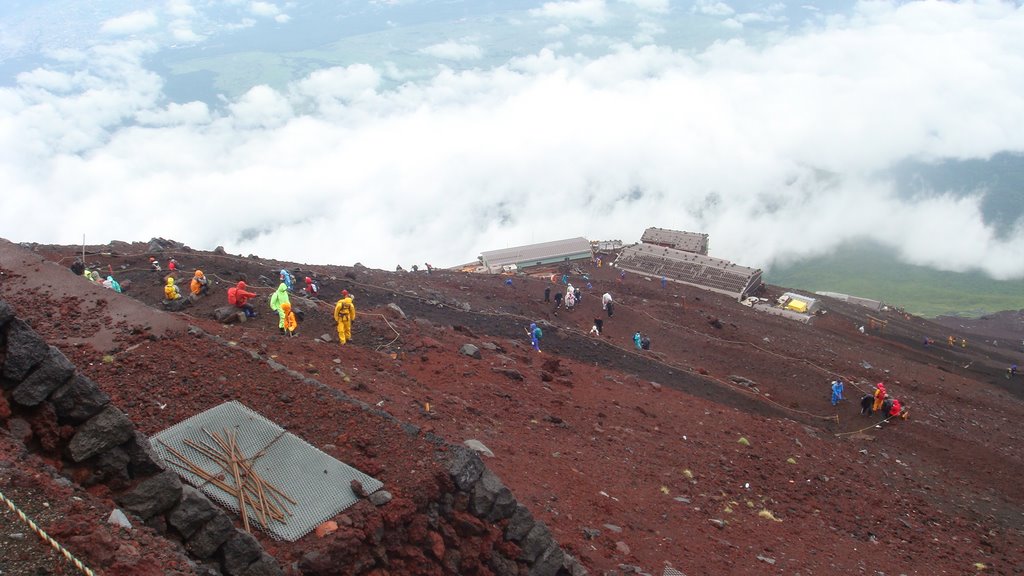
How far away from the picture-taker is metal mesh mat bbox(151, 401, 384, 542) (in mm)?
7844

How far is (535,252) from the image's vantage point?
5025 cm

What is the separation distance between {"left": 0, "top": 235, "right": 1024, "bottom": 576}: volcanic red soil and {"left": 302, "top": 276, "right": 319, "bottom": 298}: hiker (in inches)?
18.1

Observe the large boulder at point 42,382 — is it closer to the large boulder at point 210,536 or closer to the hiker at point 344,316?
the large boulder at point 210,536

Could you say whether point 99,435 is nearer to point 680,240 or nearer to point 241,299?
point 241,299

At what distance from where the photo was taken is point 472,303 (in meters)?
28.2

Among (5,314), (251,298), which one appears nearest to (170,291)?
(251,298)

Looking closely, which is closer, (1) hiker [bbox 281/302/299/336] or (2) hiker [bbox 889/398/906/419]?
(1) hiker [bbox 281/302/299/336]

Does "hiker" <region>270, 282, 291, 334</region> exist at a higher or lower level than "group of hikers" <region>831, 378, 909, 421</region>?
higher

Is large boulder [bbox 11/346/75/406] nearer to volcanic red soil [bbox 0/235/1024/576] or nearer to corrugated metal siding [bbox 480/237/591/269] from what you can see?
volcanic red soil [bbox 0/235/1024/576]

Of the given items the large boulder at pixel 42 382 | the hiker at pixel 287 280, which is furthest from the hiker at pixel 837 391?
the large boulder at pixel 42 382

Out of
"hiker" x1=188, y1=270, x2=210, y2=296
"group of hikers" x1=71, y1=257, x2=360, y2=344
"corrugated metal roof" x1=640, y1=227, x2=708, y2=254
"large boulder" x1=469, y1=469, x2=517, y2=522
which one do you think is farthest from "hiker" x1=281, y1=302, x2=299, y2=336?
"corrugated metal roof" x1=640, y1=227, x2=708, y2=254

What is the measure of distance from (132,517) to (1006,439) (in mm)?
26284

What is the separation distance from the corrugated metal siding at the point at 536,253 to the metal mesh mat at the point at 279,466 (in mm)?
38643

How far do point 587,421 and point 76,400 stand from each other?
1140 centimetres
